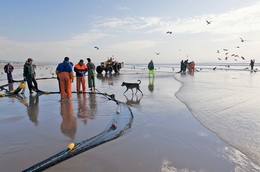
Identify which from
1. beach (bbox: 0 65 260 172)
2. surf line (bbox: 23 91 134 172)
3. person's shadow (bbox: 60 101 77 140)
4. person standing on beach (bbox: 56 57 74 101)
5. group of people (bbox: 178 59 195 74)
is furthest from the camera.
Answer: group of people (bbox: 178 59 195 74)

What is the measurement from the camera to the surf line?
2.63m

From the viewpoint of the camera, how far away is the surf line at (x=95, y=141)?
2627 mm

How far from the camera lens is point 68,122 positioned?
184 inches

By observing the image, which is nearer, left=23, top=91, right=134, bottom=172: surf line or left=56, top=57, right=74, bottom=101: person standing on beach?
left=23, top=91, right=134, bottom=172: surf line

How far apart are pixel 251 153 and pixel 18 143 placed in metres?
4.02

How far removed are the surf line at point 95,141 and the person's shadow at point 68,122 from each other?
0.57 metres

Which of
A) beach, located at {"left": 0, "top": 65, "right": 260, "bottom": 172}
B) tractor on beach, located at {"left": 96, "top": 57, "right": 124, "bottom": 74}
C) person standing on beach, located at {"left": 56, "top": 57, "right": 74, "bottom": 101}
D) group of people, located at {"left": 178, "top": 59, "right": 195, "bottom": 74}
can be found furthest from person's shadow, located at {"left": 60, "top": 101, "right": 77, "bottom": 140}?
group of people, located at {"left": 178, "top": 59, "right": 195, "bottom": 74}

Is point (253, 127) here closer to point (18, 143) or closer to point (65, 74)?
point (18, 143)

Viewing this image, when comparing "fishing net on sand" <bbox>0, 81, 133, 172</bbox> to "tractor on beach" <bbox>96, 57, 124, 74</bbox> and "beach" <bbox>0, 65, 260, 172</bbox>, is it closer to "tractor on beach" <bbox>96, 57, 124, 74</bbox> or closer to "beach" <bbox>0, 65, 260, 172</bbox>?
"beach" <bbox>0, 65, 260, 172</bbox>

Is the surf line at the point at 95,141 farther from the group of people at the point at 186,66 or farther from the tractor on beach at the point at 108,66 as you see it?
the group of people at the point at 186,66

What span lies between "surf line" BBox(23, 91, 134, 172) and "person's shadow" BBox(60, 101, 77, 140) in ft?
1.86

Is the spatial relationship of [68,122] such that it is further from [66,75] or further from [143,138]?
[66,75]

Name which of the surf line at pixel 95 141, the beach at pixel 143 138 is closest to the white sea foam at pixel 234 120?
the beach at pixel 143 138

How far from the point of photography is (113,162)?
2.85m
